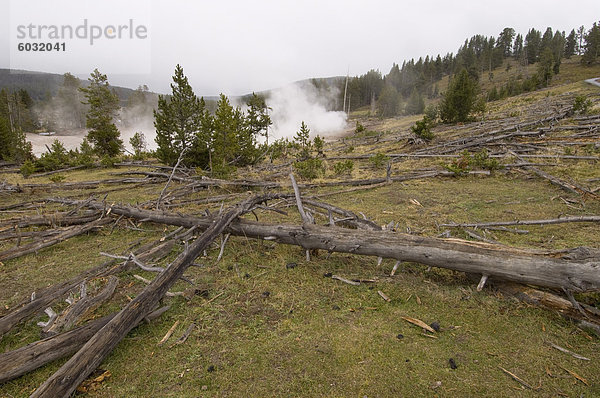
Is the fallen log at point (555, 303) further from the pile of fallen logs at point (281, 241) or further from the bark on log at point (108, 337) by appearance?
the bark on log at point (108, 337)

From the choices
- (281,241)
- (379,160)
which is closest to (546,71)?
(379,160)

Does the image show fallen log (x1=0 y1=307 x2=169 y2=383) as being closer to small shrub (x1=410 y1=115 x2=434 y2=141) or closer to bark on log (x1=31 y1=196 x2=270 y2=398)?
bark on log (x1=31 y1=196 x2=270 y2=398)

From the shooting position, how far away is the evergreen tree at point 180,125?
17531 millimetres

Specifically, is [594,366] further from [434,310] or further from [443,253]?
[443,253]

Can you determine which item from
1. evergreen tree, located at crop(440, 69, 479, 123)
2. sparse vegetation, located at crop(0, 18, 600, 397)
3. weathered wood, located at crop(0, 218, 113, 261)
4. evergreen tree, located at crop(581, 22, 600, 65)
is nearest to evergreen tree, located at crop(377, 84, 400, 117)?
evergreen tree, located at crop(440, 69, 479, 123)

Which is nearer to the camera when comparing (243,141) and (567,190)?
(567,190)

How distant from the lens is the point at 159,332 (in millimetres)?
3332

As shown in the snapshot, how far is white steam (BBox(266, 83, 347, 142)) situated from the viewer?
174 ft

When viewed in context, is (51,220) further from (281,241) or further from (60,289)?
(281,241)

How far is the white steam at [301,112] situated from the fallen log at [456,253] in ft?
146

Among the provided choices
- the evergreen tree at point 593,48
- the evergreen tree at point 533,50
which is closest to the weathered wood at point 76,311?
the evergreen tree at point 593,48

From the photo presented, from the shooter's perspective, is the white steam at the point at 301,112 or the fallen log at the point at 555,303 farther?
the white steam at the point at 301,112

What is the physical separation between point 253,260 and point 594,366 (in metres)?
4.59

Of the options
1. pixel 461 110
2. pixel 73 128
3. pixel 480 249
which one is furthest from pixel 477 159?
pixel 73 128
